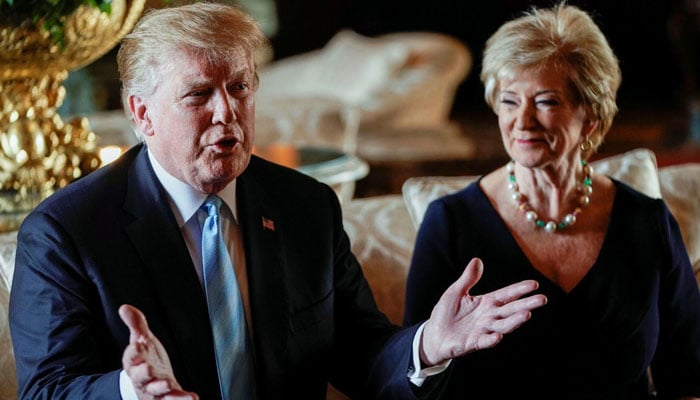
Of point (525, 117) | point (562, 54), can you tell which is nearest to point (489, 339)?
point (525, 117)

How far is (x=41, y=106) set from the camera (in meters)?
2.47

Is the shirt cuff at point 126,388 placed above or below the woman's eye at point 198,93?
below

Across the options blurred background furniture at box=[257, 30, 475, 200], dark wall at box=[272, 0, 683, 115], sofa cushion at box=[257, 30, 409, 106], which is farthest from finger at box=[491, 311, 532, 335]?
dark wall at box=[272, 0, 683, 115]

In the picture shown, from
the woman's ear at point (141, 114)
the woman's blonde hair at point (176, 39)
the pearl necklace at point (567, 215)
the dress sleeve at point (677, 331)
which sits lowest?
the dress sleeve at point (677, 331)

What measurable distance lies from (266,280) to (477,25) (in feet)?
26.7

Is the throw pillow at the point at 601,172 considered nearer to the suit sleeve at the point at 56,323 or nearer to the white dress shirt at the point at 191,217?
the white dress shirt at the point at 191,217

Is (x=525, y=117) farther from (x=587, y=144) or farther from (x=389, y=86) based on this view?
(x=389, y=86)

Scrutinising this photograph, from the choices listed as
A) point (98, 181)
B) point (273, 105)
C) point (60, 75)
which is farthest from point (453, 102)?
point (98, 181)

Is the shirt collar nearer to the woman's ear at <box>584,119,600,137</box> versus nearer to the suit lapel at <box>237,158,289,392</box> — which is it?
the suit lapel at <box>237,158,289,392</box>

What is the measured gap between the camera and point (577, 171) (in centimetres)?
231

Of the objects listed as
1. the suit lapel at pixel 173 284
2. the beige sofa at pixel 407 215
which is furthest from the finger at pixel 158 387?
the beige sofa at pixel 407 215

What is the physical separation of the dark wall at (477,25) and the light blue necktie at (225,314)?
26.1ft

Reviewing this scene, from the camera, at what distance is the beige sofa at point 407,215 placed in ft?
7.76

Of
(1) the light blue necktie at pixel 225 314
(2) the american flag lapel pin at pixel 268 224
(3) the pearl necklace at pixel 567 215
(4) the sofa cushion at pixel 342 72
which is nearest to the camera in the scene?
(1) the light blue necktie at pixel 225 314
